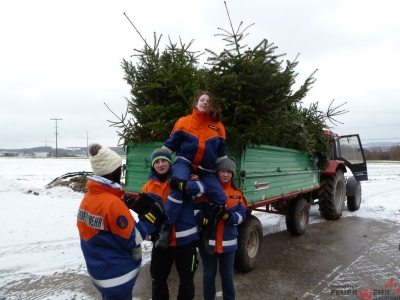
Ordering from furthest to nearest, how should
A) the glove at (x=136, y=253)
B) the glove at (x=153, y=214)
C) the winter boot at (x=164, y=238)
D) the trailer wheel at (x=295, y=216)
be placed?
the trailer wheel at (x=295, y=216) → the winter boot at (x=164, y=238) → the glove at (x=153, y=214) → the glove at (x=136, y=253)

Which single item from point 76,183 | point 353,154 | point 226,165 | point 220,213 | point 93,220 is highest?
point 353,154

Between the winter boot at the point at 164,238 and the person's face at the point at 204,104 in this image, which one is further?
the person's face at the point at 204,104

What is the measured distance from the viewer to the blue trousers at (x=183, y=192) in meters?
2.68

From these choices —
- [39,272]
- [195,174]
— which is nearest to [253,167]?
[195,174]

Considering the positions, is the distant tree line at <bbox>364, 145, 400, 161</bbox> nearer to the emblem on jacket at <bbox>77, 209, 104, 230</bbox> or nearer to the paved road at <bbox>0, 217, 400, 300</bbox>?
the paved road at <bbox>0, 217, 400, 300</bbox>

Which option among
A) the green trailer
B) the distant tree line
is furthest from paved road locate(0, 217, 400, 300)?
the distant tree line

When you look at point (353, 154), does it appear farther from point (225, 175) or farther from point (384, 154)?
point (384, 154)

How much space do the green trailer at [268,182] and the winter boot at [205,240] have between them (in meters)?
0.96

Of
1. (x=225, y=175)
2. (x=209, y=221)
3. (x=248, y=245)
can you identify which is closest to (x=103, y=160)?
(x=209, y=221)

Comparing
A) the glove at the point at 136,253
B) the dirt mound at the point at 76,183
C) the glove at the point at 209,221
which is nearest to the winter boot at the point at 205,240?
the glove at the point at 209,221

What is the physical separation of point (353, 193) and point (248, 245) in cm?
561

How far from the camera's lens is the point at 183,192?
2.74 meters

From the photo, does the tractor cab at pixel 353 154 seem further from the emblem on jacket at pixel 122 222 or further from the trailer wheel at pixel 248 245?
the emblem on jacket at pixel 122 222

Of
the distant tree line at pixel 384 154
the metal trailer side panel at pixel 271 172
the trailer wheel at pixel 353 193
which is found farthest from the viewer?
the distant tree line at pixel 384 154
